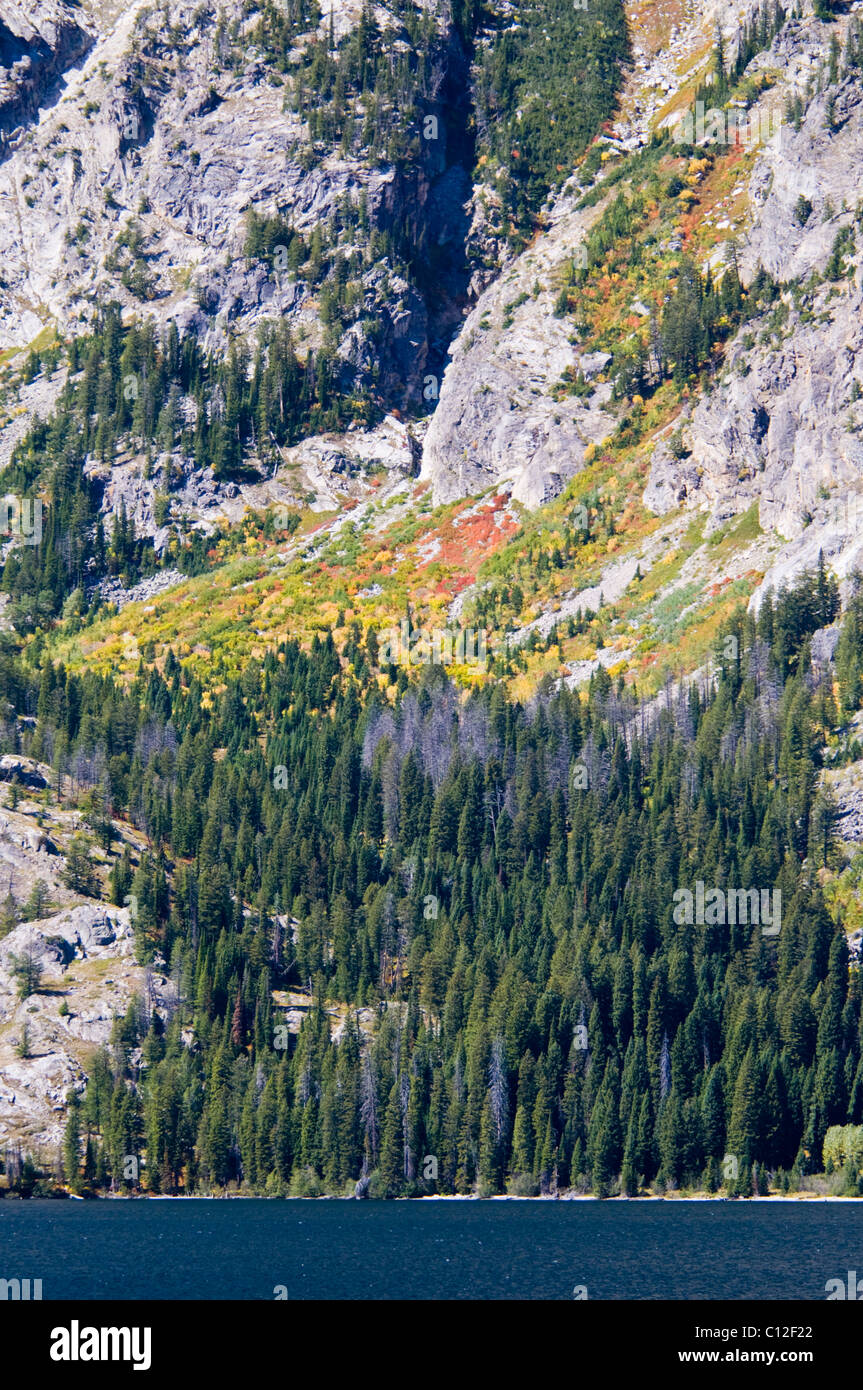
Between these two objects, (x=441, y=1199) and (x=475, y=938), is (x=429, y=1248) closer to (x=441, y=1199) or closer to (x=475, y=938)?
(x=441, y=1199)

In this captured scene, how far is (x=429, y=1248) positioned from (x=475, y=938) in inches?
2079

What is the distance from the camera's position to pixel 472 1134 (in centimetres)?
13225

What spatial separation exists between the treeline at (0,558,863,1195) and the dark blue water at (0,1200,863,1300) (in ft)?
19.4

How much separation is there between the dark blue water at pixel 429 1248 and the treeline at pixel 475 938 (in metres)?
5.90

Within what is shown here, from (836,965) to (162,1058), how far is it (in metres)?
57.8

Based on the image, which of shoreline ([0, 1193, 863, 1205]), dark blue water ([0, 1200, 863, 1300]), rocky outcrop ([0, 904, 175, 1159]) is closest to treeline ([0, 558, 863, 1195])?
shoreline ([0, 1193, 863, 1205])

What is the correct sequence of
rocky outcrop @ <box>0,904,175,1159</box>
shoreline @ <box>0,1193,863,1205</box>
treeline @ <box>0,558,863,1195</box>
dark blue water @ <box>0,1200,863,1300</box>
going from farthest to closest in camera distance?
rocky outcrop @ <box>0,904,175,1159</box> < treeline @ <box>0,558,863,1195</box> < shoreline @ <box>0,1193,863,1205</box> < dark blue water @ <box>0,1200,863,1300</box>

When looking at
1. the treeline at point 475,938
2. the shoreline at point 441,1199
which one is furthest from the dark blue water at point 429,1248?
the treeline at point 475,938

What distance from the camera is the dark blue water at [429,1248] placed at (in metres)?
90.1

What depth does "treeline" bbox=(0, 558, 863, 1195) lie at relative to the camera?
13238 centimetres

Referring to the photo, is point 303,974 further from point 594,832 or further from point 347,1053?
point 594,832

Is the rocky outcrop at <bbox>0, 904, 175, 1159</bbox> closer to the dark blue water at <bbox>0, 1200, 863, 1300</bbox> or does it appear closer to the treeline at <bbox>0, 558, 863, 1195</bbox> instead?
the treeline at <bbox>0, 558, 863, 1195</bbox>

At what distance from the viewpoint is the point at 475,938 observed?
6093 inches
